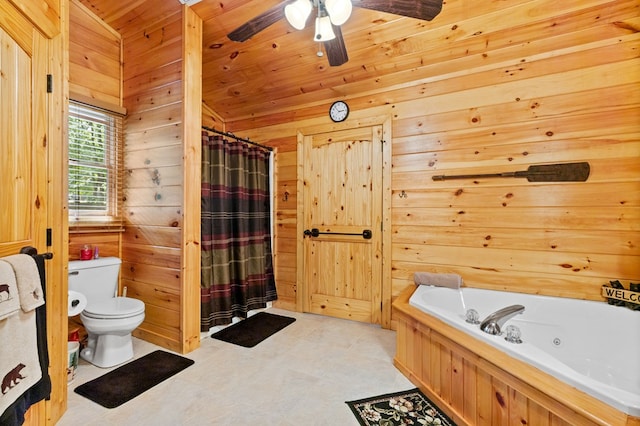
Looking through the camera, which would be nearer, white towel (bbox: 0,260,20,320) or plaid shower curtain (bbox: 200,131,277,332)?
white towel (bbox: 0,260,20,320)

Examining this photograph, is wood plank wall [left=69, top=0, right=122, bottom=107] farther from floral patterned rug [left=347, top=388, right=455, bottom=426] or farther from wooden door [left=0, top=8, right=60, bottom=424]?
floral patterned rug [left=347, top=388, right=455, bottom=426]

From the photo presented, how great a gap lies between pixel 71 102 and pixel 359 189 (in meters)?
2.55

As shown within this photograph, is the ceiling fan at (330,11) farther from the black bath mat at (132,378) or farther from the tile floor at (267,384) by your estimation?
the black bath mat at (132,378)

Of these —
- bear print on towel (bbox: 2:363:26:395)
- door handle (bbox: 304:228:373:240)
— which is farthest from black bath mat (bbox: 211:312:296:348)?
bear print on towel (bbox: 2:363:26:395)

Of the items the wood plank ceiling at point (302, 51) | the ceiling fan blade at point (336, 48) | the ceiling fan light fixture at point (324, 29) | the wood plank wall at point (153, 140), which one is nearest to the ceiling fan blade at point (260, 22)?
the ceiling fan light fixture at point (324, 29)

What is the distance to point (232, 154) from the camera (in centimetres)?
290

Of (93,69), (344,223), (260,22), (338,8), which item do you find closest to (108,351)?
(344,223)

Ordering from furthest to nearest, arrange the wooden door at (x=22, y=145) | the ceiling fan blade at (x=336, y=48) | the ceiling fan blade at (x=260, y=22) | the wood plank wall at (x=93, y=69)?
the wood plank wall at (x=93, y=69), the ceiling fan blade at (x=336, y=48), the ceiling fan blade at (x=260, y=22), the wooden door at (x=22, y=145)

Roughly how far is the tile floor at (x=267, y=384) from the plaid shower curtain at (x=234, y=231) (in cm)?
43

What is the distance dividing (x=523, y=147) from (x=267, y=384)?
2529 millimetres

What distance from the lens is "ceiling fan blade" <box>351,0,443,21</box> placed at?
1589 mm

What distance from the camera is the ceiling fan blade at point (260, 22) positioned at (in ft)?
5.60

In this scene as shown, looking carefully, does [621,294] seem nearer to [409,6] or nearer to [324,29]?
[409,6]

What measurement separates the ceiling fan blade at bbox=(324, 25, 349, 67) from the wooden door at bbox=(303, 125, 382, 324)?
89 centimetres
